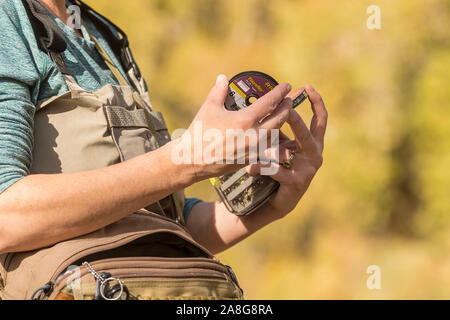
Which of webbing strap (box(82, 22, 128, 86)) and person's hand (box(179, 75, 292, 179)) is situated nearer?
person's hand (box(179, 75, 292, 179))

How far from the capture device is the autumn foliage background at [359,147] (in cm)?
307

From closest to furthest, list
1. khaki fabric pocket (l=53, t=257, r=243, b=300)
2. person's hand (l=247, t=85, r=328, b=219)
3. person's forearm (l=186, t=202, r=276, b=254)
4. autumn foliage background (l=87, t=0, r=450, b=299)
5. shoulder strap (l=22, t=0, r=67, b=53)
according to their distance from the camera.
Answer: khaki fabric pocket (l=53, t=257, r=243, b=300) → shoulder strap (l=22, t=0, r=67, b=53) → person's hand (l=247, t=85, r=328, b=219) → person's forearm (l=186, t=202, r=276, b=254) → autumn foliage background (l=87, t=0, r=450, b=299)

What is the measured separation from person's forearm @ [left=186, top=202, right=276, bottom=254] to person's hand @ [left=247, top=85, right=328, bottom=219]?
0.23 feet

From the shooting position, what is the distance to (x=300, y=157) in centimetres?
92

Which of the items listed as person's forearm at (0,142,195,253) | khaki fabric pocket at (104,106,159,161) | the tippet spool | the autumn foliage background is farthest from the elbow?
the autumn foliage background

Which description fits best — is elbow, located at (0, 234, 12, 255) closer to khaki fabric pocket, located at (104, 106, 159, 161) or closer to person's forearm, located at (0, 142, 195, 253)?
person's forearm, located at (0, 142, 195, 253)

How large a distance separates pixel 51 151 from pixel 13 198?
0.33 ft

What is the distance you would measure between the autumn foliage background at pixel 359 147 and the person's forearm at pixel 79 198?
2416 mm

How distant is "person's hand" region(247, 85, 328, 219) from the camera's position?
886mm

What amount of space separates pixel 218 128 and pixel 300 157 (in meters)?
0.29

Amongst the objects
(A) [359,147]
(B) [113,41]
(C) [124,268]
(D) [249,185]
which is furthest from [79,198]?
(A) [359,147]

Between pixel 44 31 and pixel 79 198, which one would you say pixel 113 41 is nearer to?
pixel 44 31

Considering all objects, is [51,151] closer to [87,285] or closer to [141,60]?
[87,285]
